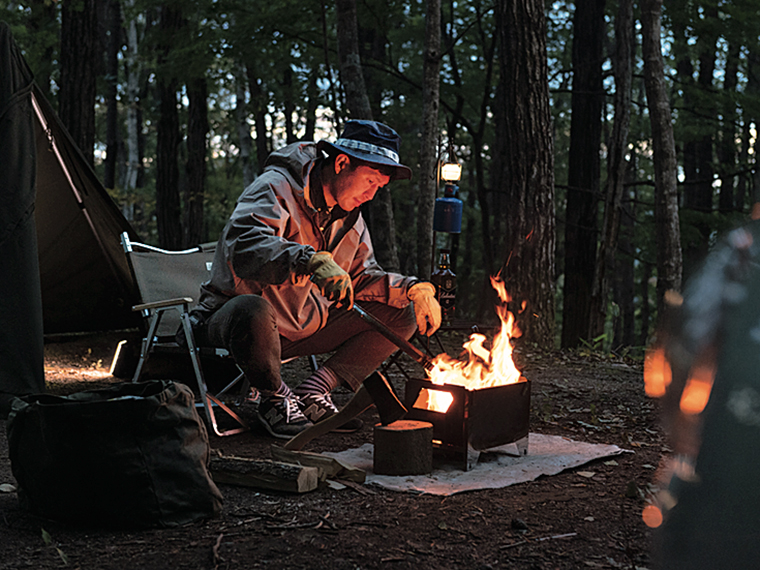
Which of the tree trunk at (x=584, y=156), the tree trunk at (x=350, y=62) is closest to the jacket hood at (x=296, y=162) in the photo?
the tree trunk at (x=350, y=62)

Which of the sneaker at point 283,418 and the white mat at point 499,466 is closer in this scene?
the white mat at point 499,466

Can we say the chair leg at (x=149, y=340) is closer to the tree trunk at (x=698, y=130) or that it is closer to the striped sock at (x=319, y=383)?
the striped sock at (x=319, y=383)

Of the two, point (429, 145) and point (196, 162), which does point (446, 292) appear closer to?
point (429, 145)

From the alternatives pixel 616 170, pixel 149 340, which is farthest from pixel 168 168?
pixel 149 340

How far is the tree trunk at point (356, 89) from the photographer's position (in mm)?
6812

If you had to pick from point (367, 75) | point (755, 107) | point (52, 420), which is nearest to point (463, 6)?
point (367, 75)

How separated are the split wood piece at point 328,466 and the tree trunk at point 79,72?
517cm

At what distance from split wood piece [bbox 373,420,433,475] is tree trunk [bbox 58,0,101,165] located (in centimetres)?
532

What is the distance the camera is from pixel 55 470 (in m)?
1.90

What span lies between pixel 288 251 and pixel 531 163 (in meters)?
A: 3.71

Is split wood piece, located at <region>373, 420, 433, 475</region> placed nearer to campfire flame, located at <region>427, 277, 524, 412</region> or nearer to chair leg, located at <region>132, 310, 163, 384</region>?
campfire flame, located at <region>427, 277, 524, 412</region>

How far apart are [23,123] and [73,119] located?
345cm

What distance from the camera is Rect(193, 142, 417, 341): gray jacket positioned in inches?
113

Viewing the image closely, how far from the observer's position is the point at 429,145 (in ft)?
22.1
